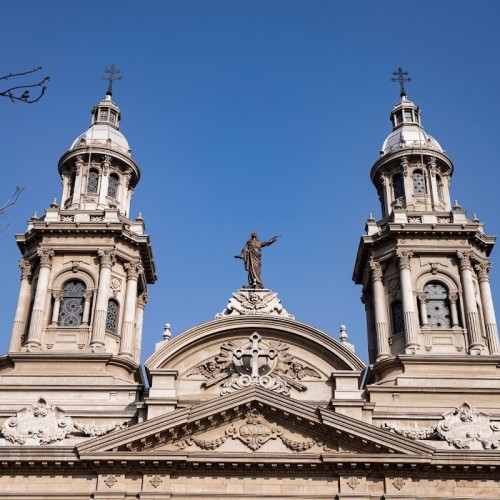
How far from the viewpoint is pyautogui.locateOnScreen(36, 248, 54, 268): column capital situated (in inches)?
1566

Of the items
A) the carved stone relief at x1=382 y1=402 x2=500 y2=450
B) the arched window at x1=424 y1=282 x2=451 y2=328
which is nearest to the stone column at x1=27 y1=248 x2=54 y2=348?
the carved stone relief at x1=382 y1=402 x2=500 y2=450

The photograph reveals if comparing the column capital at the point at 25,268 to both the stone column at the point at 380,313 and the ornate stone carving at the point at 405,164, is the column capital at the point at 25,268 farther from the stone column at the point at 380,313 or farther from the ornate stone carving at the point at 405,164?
the ornate stone carving at the point at 405,164

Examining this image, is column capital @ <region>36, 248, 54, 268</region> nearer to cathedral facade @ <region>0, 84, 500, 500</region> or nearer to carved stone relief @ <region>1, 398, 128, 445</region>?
cathedral facade @ <region>0, 84, 500, 500</region>

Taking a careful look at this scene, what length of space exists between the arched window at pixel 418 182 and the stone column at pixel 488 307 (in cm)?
505

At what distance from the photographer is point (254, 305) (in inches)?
1460

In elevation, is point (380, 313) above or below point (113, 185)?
below

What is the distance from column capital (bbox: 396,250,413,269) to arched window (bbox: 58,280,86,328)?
14.8 meters

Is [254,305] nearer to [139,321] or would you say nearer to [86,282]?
[139,321]

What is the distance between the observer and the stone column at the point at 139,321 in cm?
4100

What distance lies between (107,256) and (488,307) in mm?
17925

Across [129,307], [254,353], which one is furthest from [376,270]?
[129,307]

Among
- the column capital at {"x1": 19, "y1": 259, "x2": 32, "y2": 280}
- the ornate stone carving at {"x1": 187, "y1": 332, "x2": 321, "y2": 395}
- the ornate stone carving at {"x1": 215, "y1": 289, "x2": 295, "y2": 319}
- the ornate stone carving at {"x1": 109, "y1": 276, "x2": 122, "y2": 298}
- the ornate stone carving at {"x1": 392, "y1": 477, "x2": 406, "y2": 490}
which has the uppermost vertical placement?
the column capital at {"x1": 19, "y1": 259, "x2": 32, "y2": 280}

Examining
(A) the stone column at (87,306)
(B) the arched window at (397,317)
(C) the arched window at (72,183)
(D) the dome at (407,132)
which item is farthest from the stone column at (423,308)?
(C) the arched window at (72,183)

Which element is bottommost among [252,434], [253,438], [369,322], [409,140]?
[253,438]
